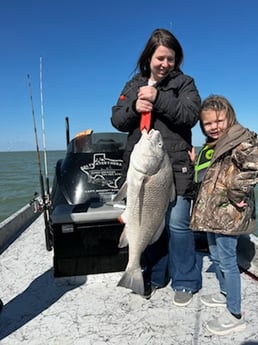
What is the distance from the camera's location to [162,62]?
95.5 inches

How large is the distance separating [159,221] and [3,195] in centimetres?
1584

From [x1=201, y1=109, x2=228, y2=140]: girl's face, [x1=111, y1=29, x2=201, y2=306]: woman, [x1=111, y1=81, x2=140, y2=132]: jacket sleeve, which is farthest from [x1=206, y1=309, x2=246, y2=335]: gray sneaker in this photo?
[x1=111, y1=81, x2=140, y2=132]: jacket sleeve

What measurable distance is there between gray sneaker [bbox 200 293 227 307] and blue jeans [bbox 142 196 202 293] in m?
0.13

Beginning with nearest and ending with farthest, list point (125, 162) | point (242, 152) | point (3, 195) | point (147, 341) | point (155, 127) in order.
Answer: point (242, 152)
point (147, 341)
point (155, 127)
point (125, 162)
point (3, 195)

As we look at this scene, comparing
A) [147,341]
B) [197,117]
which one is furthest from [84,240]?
[197,117]

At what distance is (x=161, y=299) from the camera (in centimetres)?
288

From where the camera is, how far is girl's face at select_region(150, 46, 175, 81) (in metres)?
2.41

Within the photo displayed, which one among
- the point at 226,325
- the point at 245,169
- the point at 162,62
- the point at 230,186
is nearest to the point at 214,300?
the point at 226,325

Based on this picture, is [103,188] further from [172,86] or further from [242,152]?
[242,152]

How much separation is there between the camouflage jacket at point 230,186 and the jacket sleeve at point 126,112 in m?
0.64

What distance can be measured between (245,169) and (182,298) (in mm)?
1338

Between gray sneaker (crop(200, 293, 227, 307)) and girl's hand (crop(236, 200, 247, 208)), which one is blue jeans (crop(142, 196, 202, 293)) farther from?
girl's hand (crop(236, 200, 247, 208))

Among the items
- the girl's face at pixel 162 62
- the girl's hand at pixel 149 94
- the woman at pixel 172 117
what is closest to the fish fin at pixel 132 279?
the woman at pixel 172 117

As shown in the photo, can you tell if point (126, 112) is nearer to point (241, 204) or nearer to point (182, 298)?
point (241, 204)
